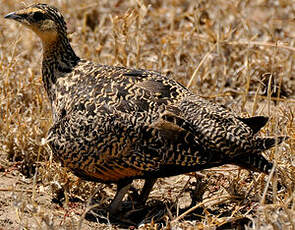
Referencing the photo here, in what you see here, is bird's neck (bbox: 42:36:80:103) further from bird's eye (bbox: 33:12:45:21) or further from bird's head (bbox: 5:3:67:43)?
bird's eye (bbox: 33:12:45:21)

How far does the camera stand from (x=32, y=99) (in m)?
6.45

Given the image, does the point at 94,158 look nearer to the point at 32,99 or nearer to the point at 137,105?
the point at 137,105

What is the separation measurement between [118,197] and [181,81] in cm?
193

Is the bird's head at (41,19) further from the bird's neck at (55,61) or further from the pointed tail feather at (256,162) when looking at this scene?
the pointed tail feather at (256,162)

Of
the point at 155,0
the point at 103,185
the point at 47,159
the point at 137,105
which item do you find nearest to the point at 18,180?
the point at 47,159

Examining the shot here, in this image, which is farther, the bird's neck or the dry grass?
the bird's neck

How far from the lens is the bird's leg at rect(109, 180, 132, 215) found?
5.01 m

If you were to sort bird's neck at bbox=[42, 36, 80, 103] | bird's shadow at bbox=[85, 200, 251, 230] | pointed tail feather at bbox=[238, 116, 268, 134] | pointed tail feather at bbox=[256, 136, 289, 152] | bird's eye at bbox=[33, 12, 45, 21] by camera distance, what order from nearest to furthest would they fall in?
pointed tail feather at bbox=[256, 136, 289, 152], pointed tail feather at bbox=[238, 116, 268, 134], bird's shadow at bbox=[85, 200, 251, 230], bird's eye at bbox=[33, 12, 45, 21], bird's neck at bbox=[42, 36, 80, 103]

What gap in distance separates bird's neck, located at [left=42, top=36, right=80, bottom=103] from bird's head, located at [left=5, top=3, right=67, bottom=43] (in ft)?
0.30

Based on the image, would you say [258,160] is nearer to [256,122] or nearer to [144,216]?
[256,122]

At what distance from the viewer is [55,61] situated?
531cm

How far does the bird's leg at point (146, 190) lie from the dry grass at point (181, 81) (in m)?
0.20

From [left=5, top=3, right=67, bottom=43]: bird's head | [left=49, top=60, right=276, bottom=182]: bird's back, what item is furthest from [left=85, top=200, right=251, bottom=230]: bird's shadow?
[left=5, top=3, right=67, bottom=43]: bird's head

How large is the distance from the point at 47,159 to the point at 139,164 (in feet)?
4.54
